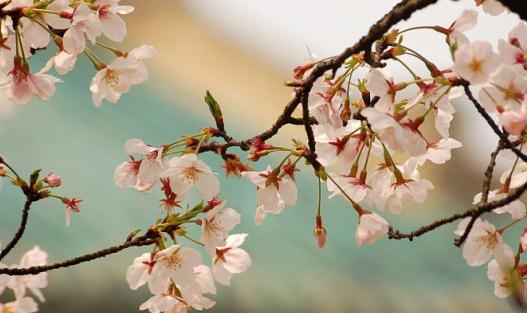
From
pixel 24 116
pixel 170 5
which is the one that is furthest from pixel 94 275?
pixel 170 5

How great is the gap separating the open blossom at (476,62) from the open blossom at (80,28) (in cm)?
52

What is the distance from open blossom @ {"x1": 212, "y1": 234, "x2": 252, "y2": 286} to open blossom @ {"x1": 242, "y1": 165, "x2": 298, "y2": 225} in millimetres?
140

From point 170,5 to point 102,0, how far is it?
4.31m

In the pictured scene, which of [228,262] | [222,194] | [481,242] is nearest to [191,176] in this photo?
[228,262]

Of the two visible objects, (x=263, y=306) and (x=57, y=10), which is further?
(x=263, y=306)

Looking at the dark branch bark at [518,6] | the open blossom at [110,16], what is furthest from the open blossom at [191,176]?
the dark branch bark at [518,6]

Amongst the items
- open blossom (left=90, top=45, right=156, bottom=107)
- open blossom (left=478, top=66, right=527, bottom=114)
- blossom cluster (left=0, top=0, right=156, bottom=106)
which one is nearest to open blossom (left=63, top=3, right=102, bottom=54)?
blossom cluster (left=0, top=0, right=156, bottom=106)

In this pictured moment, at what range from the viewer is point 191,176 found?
1.04m

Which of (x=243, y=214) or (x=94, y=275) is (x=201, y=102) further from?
(x=94, y=275)

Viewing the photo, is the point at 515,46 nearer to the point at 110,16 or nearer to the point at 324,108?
the point at 324,108

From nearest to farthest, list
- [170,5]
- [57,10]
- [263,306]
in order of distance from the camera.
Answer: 1. [57,10]
2. [263,306]
3. [170,5]

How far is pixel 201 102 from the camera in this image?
191 inches

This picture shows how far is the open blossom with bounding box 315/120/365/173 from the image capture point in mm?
974

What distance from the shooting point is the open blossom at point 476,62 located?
0.74 m
